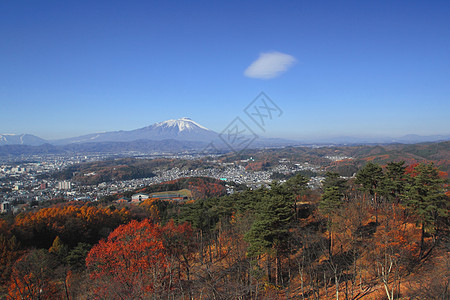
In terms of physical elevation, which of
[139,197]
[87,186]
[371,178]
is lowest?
[87,186]

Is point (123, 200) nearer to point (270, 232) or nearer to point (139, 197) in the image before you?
point (139, 197)

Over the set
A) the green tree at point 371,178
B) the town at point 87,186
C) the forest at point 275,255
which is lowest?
the town at point 87,186

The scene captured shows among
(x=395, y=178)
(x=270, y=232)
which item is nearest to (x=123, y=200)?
(x=270, y=232)

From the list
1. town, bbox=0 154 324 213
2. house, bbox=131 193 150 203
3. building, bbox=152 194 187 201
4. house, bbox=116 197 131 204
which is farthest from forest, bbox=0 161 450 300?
building, bbox=152 194 187 201

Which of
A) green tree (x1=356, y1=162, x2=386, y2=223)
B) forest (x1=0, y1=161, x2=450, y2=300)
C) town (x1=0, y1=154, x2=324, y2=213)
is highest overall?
green tree (x1=356, y1=162, x2=386, y2=223)

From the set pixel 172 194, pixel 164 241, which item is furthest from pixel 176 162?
pixel 164 241

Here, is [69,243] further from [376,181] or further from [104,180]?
[104,180]

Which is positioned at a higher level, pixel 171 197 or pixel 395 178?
pixel 395 178

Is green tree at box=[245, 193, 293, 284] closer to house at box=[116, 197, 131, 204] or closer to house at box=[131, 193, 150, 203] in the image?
house at box=[116, 197, 131, 204]

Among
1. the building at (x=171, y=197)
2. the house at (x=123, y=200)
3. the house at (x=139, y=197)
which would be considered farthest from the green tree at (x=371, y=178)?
the house at (x=123, y=200)

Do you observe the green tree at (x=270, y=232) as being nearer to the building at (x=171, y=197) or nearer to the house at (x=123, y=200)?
the building at (x=171, y=197)
